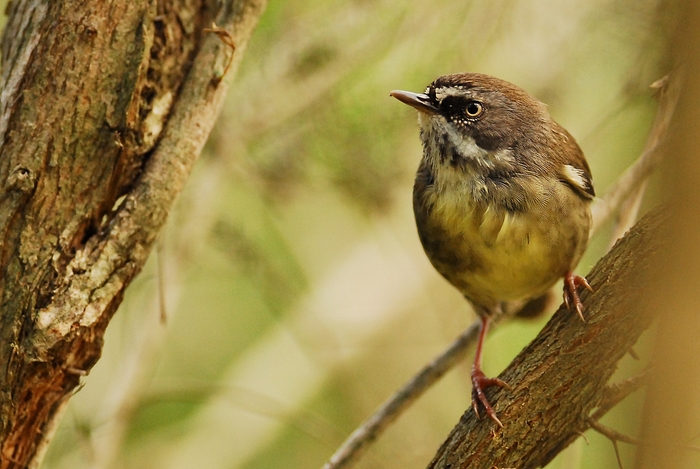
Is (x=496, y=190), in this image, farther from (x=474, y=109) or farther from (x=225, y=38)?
(x=225, y=38)

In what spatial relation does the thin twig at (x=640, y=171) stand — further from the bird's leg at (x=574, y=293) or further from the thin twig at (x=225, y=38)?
the thin twig at (x=225, y=38)

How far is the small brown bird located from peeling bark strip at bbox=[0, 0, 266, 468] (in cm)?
109

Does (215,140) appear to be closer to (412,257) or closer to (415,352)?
(412,257)

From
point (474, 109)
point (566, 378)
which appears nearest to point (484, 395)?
point (566, 378)

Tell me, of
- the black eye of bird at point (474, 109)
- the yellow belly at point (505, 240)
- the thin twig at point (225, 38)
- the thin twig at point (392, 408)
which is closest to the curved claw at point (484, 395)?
the thin twig at point (392, 408)

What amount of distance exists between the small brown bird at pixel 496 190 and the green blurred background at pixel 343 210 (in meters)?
1.20

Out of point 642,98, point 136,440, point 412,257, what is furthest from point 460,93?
point 136,440

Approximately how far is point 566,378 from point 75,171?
6.35 feet

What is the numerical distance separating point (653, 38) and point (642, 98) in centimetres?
35

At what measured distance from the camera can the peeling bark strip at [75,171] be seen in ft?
9.26

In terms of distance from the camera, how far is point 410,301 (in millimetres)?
5895

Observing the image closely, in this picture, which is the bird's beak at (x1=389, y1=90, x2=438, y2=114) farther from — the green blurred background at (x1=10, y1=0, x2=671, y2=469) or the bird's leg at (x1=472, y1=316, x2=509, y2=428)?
the green blurred background at (x1=10, y1=0, x2=671, y2=469)

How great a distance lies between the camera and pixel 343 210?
254 inches

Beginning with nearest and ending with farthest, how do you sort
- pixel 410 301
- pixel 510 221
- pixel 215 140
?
pixel 510 221, pixel 215 140, pixel 410 301
